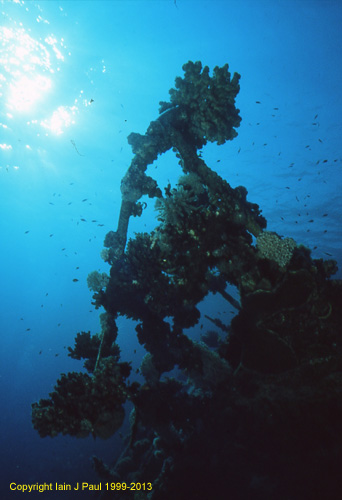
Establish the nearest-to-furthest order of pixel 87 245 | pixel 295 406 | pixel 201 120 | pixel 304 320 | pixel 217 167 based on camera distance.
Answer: pixel 304 320, pixel 295 406, pixel 201 120, pixel 217 167, pixel 87 245

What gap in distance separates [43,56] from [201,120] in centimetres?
1826

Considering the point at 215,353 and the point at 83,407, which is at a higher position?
the point at 215,353

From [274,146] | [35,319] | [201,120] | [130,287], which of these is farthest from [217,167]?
[35,319]

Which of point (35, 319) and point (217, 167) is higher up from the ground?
point (35, 319)

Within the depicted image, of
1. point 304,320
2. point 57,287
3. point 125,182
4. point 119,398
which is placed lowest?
point 119,398

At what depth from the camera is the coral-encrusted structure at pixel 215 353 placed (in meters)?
4.62

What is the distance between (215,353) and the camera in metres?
7.79

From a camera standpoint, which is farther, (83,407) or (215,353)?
(215,353)

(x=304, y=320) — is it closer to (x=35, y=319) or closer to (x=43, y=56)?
(x=43, y=56)

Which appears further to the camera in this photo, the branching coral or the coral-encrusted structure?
the coral-encrusted structure

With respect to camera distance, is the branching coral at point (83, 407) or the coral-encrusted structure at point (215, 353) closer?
the branching coral at point (83, 407)

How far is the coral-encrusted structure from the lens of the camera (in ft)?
15.1

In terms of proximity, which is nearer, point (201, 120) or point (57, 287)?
point (201, 120)

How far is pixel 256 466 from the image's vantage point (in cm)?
622
